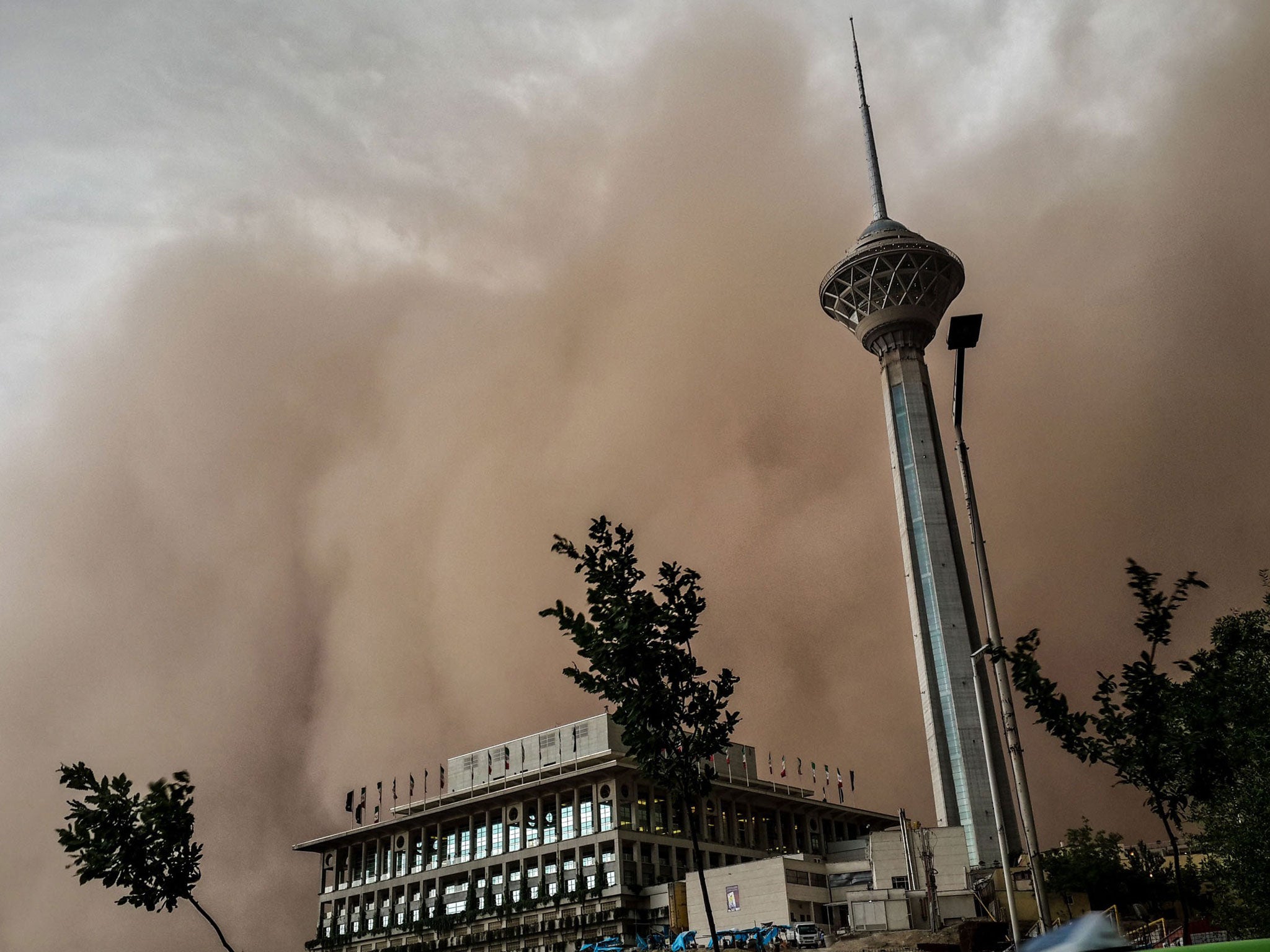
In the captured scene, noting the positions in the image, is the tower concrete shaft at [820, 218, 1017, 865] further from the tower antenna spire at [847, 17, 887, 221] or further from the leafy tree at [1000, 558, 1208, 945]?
the leafy tree at [1000, 558, 1208, 945]

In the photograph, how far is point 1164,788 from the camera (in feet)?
89.8

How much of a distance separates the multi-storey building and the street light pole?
8944 cm

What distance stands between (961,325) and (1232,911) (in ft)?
111

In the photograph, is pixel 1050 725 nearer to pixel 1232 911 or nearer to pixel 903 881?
pixel 1232 911

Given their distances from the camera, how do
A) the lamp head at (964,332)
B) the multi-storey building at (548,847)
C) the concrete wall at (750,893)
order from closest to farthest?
the lamp head at (964,332), the concrete wall at (750,893), the multi-storey building at (548,847)

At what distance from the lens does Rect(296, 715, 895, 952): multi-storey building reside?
4818 inches

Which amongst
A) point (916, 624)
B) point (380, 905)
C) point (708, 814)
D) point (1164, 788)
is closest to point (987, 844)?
point (916, 624)

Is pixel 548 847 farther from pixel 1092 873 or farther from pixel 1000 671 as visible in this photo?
pixel 1000 671

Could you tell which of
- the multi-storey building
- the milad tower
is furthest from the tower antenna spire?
the multi-storey building

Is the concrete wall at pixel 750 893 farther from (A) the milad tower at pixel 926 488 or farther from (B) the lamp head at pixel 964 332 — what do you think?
(B) the lamp head at pixel 964 332

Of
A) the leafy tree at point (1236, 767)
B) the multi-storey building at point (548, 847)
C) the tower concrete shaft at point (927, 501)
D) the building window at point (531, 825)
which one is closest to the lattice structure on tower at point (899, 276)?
the tower concrete shaft at point (927, 501)

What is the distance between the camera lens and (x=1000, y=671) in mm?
26219

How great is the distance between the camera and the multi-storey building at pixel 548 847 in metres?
122

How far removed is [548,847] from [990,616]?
379ft
